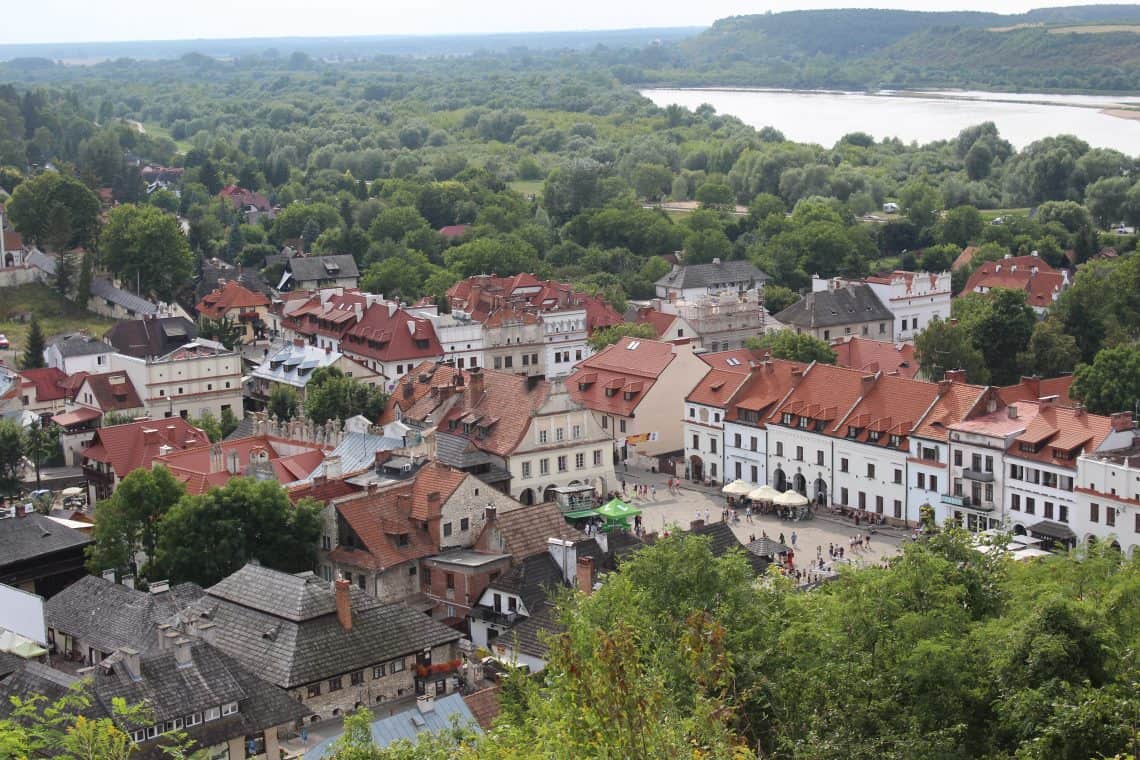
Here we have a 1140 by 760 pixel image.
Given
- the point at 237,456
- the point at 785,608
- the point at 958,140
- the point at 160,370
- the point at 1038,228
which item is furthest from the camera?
the point at 958,140

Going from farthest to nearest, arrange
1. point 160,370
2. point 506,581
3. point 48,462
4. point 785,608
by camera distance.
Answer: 1. point 160,370
2. point 48,462
3. point 506,581
4. point 785,608

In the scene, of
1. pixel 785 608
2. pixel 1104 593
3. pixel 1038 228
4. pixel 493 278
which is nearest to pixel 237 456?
pixel 785 608

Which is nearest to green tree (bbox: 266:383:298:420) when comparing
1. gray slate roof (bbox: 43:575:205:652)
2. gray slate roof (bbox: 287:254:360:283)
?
gray slate roof (bbox: 43:575:205:652)

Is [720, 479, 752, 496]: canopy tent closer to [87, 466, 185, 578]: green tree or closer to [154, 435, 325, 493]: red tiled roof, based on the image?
[154, 435, 325, 493]: red tiled roof

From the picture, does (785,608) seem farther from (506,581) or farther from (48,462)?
(48,462)

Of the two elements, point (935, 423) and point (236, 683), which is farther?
point (935, 423)

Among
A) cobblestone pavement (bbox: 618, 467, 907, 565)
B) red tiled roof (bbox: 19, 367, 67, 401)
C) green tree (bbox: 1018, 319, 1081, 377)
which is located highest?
red tiled roof (bbox: 19, 367, 67, 401)

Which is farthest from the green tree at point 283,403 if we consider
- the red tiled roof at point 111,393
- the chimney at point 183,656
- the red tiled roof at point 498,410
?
the chimney at point 183,656
